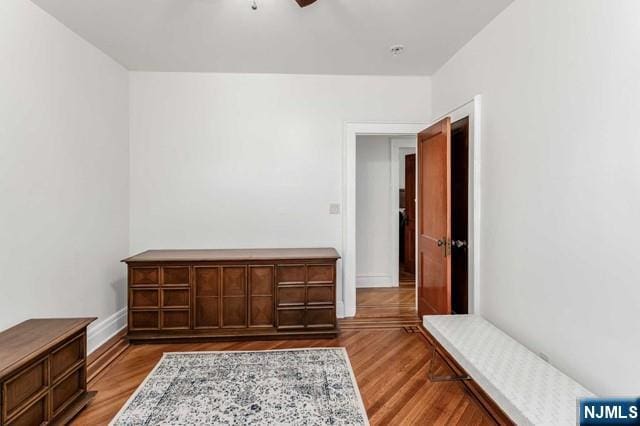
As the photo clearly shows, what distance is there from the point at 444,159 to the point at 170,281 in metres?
2.67

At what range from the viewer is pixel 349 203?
157 inches

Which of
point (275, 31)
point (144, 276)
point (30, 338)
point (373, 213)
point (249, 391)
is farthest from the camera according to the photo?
point (373, 213)

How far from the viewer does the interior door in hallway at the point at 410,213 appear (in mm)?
5966

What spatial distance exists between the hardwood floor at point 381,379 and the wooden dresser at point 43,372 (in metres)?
0.17

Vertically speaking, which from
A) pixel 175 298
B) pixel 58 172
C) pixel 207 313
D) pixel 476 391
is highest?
pixel 58 172

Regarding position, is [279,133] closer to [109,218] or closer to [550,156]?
[109,218]

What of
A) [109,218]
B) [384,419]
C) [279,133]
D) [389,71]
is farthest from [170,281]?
[389,71]

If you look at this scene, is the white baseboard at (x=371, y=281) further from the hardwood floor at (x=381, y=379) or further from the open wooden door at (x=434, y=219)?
the hardwood floor at (x=381, y=379)

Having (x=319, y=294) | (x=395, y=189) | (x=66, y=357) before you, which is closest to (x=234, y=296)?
(x=319, y=294)

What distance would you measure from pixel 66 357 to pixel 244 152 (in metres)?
2.44

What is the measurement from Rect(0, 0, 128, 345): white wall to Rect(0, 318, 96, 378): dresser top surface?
148 mm

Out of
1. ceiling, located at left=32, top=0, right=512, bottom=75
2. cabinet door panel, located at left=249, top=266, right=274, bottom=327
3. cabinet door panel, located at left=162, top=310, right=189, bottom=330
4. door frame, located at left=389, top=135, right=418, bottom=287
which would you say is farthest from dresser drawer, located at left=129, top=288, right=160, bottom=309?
door frame, located at left=389, top=135, right=418, bottom=287

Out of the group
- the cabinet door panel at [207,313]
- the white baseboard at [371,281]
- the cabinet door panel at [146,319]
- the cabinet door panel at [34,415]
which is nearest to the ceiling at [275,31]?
the cabinet door panel at [207,313]

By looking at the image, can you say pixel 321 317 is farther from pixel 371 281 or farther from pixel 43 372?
pixel 43 372
